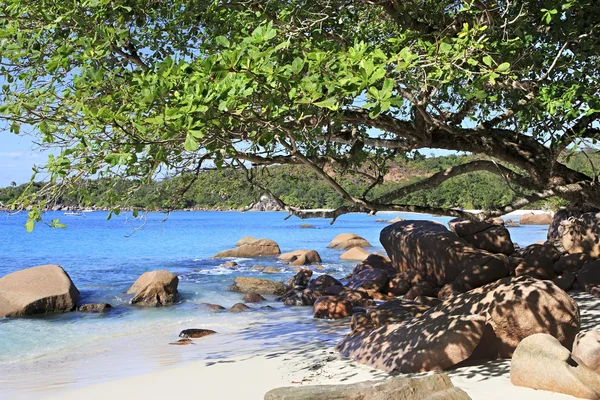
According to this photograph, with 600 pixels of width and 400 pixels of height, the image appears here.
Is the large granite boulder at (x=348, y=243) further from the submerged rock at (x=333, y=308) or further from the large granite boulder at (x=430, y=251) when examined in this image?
the submerged rock at (x=333, y=308)

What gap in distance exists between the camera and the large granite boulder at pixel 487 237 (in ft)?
46.6

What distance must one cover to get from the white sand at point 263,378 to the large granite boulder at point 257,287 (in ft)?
24.7

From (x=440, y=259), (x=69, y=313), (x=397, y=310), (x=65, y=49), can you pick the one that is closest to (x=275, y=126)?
(x=65, y=49)

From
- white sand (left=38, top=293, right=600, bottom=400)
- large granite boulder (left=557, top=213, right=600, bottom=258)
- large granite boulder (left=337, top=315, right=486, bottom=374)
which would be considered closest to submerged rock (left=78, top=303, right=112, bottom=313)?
white sand (left=38, top=293, right=600, bottom=400)

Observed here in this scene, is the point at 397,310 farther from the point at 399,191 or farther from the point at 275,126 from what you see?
the point at 275,126

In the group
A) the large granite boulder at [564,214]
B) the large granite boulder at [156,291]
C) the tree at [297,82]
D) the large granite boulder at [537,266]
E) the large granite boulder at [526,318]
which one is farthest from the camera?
the large granite boulder at [156,291]

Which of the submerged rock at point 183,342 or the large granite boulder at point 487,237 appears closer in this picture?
the submerged rock at point 183,342

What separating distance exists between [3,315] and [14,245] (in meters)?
38.1

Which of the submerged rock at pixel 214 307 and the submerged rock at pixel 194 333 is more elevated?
the submerged rock at pixel 194 333

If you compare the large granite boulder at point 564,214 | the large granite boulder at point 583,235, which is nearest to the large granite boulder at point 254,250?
the large granite boulder at point 564,214

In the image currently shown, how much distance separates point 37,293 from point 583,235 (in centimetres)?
1285

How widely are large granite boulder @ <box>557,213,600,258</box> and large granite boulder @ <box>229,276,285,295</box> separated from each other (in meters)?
7.38

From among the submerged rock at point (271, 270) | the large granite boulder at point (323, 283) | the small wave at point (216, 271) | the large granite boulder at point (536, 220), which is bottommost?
the large granite boulder at point (536, 220)

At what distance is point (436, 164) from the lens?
30516 mm
